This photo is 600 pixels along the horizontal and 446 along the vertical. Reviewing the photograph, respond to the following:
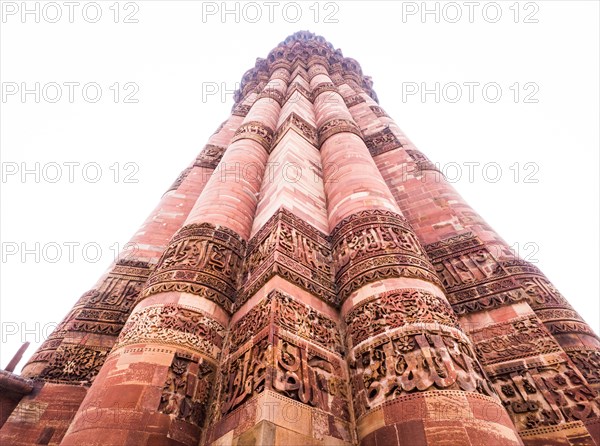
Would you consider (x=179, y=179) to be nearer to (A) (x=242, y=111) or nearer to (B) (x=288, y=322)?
(A) (x=242, y=111)

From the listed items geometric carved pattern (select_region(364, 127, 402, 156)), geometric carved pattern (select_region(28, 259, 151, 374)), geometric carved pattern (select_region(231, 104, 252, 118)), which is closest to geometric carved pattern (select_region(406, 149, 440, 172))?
geometric carved pattern (select_region(364, 127, 402, 156))

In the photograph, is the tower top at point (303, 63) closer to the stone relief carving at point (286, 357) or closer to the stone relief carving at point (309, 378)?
the stone relief carving at point (286, 357)

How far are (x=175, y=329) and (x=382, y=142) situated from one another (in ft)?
28.1

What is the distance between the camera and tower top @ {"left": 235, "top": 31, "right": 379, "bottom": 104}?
704 inches

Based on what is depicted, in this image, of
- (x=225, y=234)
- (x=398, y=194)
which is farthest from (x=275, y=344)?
(x=398, y=194)

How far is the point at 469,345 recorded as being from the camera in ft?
10.9

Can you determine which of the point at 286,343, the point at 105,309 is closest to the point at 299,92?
the point at 105,309

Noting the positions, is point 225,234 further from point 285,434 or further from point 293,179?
point 285,434

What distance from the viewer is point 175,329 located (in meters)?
3.73

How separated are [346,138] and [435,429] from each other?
6.74m

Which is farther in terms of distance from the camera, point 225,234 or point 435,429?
point 225,234

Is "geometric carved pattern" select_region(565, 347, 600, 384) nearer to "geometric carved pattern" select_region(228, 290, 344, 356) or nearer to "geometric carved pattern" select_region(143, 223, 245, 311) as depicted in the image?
"geometric carved pattern" select_region(228, 290, 344, 356)

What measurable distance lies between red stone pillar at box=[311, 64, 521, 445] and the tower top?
14128 mm

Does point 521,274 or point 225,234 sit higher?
point 225,234
